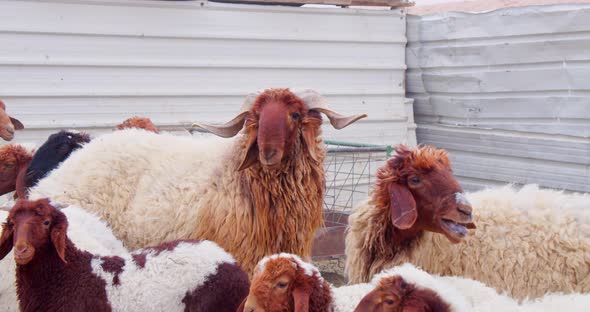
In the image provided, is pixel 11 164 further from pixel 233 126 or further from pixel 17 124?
pixel 233 126

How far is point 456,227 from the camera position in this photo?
4887mm

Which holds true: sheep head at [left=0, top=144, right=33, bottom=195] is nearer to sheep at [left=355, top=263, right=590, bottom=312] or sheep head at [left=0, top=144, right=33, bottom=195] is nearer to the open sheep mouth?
the open sheep mouth

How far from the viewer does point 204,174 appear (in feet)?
17.7

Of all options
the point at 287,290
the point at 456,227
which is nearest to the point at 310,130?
the point at 456,227

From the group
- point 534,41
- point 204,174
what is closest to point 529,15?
point 534,41

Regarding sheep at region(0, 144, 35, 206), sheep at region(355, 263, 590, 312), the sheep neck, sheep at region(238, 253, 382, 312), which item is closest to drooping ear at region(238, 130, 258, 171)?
sheep at region(238, 253, 382, 312)

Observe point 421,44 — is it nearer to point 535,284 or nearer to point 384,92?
point 384,92

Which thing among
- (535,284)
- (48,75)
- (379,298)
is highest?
(48,75)

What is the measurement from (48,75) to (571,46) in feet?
19.8

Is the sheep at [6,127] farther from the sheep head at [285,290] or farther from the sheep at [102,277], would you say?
the sheep head at [285,290]

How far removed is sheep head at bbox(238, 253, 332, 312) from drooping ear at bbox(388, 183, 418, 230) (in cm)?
111

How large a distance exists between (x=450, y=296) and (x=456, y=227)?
114cm

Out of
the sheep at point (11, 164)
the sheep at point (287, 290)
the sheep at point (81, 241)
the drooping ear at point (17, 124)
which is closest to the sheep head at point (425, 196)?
the sheep at point (287, 290)

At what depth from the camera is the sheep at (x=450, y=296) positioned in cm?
372
